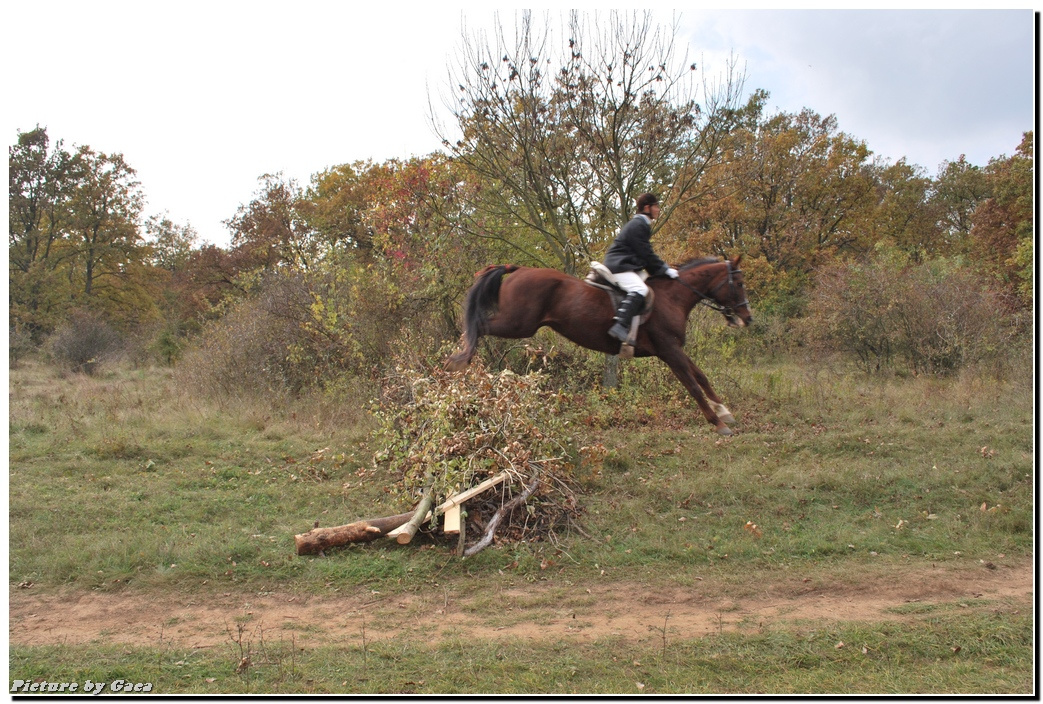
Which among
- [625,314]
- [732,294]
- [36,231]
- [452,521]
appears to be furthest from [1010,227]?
[36,231]

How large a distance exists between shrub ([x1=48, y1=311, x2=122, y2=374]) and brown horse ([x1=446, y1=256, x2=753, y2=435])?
65.6 feet

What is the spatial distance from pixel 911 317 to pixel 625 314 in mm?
13650

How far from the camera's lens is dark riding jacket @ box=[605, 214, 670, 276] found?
7.65 metres

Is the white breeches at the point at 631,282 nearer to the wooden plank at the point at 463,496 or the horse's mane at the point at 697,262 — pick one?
the horse's mane at the point at 697,262

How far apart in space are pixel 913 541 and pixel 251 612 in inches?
312

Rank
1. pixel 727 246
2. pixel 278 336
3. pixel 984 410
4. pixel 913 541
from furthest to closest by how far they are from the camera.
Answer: pixel 727 246
pixel 278 336
pixel 984 410
pixel 913 541

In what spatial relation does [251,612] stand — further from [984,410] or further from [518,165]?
[984,410]

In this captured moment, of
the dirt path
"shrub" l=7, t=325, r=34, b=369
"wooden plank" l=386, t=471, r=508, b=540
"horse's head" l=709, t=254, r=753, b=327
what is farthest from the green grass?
"shrub" l=7, t=325, r=34, b=369

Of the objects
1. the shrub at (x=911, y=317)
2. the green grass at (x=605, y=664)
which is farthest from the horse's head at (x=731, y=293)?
the shrub at (x=911, y=317)

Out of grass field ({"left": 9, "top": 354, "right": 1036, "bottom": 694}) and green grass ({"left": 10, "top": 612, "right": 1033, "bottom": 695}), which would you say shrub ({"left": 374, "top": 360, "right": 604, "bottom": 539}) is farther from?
green grass ({"left": 10, "top": 612, "right": 1033, "bottom": 695})

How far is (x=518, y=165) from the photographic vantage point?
14.6 m

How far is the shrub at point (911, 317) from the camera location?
17.3 m

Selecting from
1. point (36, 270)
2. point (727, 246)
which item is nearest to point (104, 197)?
point (36, 270)

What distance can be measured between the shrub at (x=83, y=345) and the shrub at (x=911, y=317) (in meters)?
22.5
